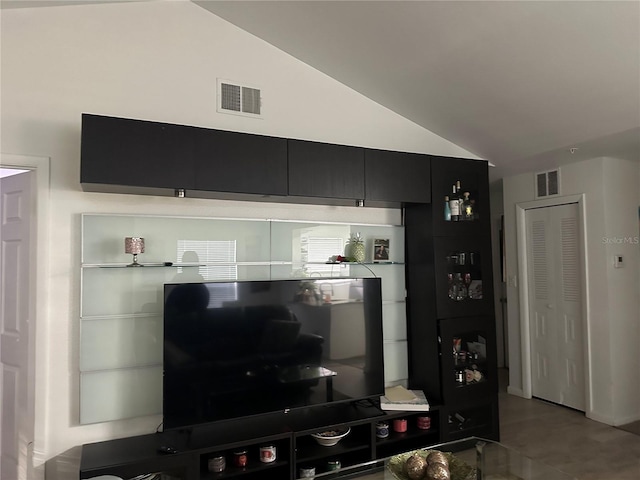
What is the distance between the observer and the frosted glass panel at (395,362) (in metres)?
3.61

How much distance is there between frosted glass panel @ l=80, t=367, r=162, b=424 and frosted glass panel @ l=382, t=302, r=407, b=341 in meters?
1.73

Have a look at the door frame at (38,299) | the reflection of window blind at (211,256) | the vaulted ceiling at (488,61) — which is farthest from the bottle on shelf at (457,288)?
the door frame at (38,299)

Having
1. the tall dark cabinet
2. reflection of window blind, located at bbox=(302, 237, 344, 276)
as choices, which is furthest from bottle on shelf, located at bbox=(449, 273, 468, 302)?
reflection of window blind, located at bbox=(302, 237, 344, 276)

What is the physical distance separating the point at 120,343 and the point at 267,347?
2.97ft

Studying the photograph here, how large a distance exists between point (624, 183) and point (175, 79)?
3.88 metres

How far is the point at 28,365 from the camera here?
265 centimetres

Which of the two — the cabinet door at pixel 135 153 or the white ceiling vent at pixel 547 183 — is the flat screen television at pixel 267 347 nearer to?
the cabinet door at pixel 135 153

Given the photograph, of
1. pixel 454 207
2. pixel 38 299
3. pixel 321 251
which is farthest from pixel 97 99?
pixel 454 207

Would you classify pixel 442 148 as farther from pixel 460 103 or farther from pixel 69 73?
pixel 69 73

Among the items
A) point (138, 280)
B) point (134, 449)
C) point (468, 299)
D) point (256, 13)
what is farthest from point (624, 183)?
point (134, 449)

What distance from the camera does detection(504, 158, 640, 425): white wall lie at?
3.86 meters

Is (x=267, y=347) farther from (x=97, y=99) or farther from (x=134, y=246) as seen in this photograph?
(x=97, y=99)

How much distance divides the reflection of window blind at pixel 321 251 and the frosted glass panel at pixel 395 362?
0.83 meters

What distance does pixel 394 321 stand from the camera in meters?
3.65
